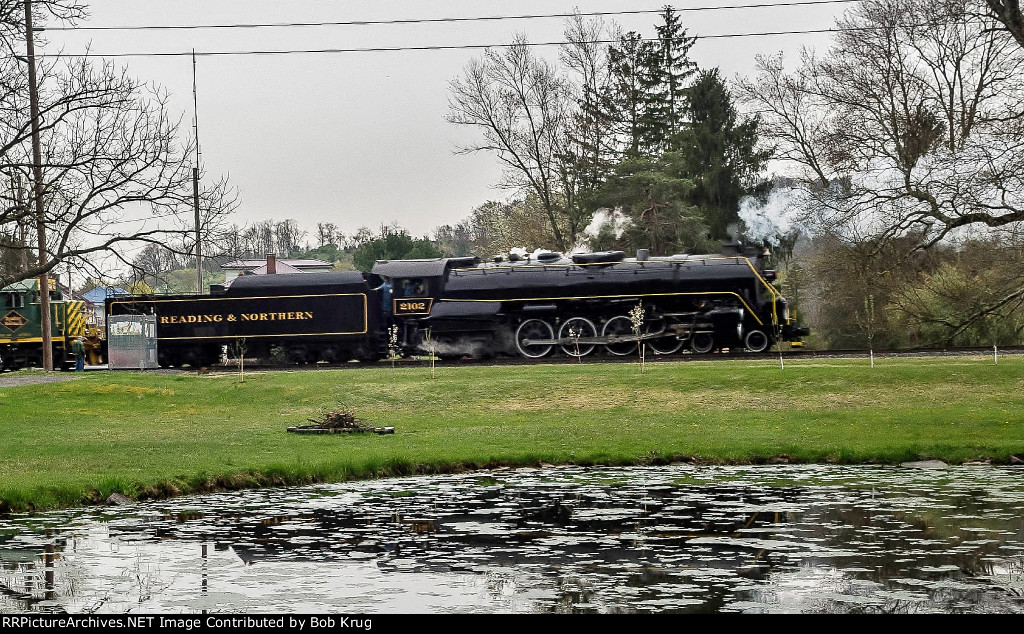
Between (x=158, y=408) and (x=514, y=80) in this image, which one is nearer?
(x=158, y=408)

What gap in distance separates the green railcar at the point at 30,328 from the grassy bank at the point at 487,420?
14.3 meters

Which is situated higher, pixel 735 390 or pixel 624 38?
pixel 624 38

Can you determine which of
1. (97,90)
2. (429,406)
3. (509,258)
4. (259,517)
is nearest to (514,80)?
(509,258)

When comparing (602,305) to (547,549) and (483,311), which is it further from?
(547,549)

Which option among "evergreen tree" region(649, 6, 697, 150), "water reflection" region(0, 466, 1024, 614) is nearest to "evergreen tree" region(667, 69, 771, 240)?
"evergreen tree" region(649, 6, 697, 150)

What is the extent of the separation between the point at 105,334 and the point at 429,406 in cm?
2409

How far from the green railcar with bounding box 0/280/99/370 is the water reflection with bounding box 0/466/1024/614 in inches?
1404

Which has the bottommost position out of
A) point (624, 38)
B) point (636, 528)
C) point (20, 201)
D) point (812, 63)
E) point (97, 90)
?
point (636, 528)

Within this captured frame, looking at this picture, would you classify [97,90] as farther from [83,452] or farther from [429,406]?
[429,406]

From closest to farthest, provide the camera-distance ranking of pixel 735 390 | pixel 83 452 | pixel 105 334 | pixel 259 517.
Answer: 1. pixel 259 517
2. pixel 83 452
3. pixel 735 390
4. pixel 105 334

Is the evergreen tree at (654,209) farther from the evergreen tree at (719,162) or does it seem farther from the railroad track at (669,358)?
the railroad track at (669,358)

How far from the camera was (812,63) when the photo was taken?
2115 inches

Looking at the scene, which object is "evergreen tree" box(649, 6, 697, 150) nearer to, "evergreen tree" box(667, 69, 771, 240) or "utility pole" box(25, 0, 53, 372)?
"evergreen tree" box(667, 69, 771, 240)
